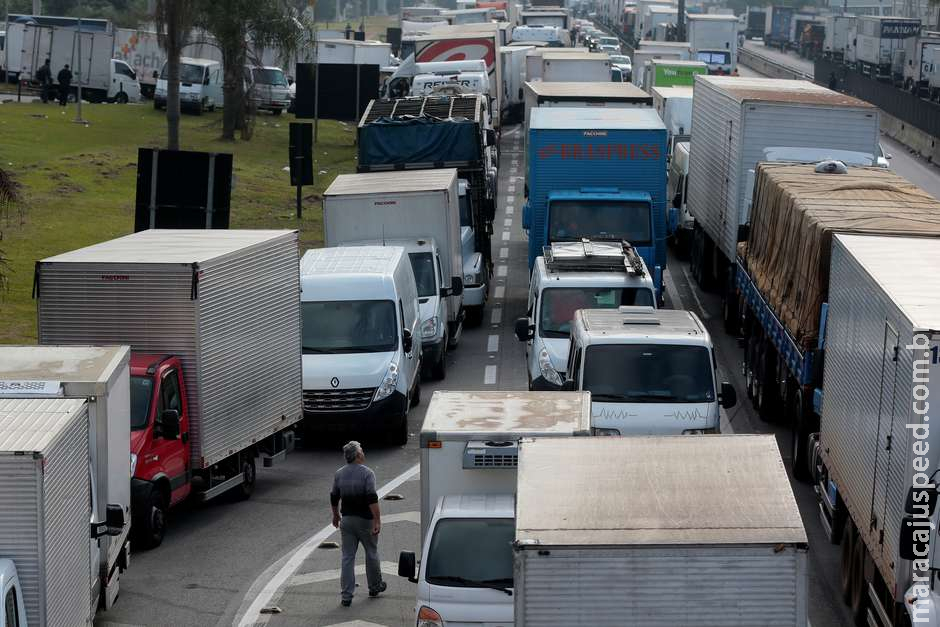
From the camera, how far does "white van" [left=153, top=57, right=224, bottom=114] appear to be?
56.2 meters

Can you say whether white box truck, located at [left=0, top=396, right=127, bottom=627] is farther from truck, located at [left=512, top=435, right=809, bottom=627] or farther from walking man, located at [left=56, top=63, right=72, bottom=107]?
walking man, located at [left=56, top=63, right=72, bottom=107]

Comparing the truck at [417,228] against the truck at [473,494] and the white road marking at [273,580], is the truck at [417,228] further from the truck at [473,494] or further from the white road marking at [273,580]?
the truck at [473,494]

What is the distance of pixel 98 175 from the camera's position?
128 ft

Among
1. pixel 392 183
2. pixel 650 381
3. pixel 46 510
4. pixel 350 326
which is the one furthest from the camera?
pixel 392 183

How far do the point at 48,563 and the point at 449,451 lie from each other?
3341 mm

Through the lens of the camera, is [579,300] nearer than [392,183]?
Yes

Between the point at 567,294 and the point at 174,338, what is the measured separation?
20.3 feet

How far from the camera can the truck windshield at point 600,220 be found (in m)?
25.2

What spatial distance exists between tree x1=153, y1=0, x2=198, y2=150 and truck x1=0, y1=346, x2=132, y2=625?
81.3 feet

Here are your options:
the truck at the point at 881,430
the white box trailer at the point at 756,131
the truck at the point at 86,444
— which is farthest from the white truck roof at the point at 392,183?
the truck at the point at 86,444

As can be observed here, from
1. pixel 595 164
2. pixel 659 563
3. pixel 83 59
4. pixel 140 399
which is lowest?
pixel 140 399

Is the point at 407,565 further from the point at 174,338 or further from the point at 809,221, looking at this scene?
the point at 809,221

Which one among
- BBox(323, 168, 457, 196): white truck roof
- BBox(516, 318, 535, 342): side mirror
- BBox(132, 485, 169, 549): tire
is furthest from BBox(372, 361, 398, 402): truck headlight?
BBox(323, 168, 457, 196): white truck roof

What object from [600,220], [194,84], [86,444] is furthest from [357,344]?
[194,84]
